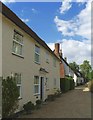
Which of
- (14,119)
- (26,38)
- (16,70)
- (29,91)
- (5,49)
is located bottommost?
(14,119)

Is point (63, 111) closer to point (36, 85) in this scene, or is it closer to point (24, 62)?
point (24, 62)

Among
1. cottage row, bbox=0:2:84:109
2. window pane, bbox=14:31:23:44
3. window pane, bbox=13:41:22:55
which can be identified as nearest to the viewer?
cottage row, bbox=0:2:84:109

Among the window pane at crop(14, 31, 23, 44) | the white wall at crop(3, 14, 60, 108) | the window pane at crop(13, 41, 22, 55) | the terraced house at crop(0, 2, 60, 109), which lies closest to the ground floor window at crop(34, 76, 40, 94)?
the terraced house at crop(0, 2, 60, 109)

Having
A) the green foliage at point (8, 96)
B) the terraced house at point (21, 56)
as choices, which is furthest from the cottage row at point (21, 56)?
the green foliage at point (8, 96)

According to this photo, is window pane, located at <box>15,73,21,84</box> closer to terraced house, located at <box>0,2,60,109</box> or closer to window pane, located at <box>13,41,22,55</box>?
terraced house, located at <box>0,2,60,109</box>

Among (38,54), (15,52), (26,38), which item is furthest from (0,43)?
(38,54)

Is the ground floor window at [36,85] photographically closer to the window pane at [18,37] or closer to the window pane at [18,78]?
the window pane at [18,78]

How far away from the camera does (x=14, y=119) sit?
14008 mm

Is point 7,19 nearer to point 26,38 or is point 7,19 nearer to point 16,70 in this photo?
point 16,70

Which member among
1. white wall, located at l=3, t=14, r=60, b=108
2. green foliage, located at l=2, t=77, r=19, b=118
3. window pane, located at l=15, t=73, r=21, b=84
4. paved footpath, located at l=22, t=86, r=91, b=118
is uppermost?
white wall, located at l=3, t=14, r=60, b=108

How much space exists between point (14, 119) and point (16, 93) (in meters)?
1.90

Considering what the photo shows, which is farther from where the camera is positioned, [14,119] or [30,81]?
[30,81]

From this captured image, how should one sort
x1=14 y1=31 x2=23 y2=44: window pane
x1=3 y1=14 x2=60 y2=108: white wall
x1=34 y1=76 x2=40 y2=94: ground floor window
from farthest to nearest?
x1=34 y1=76 x2=40 y2=94: ground floor window, x1=14 y1=31 x2=23 y2=44: window pane, x1=3 y1=14 x2=60 y2=108: white wall

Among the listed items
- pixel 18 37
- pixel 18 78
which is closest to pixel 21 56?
pixel 18 37
